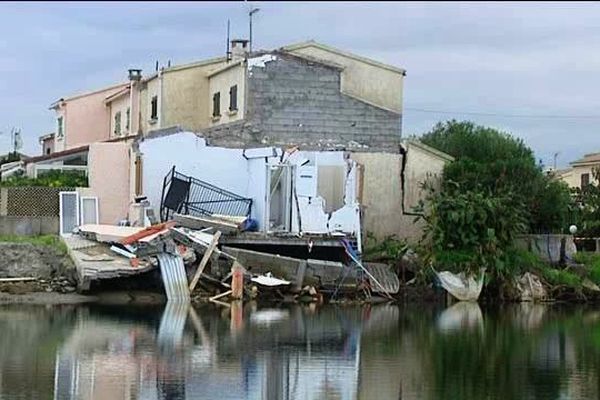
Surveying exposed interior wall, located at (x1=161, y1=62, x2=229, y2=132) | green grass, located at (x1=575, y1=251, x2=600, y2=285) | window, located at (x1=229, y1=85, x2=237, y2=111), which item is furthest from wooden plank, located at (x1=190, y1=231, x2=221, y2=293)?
green grass, located at (x1=575, y1=251, x2=600, y2=285)

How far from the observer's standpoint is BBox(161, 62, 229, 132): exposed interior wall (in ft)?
171

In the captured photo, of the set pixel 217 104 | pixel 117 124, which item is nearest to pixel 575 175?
pixel 117 124

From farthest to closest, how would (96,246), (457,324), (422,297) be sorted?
(422,297) < (96,246) < (457,324)

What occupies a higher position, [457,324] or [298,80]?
[298,80]

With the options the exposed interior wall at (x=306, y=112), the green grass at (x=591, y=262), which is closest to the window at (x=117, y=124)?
the exposed interior wall at (x=306, y=112)

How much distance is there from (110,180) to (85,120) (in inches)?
769

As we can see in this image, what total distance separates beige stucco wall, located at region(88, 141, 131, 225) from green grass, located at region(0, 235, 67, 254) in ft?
13.1

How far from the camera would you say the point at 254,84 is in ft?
154

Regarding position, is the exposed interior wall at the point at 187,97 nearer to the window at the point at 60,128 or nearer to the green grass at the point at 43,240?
the green grass at the point at 43,240

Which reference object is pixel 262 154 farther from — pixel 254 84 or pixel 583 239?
pixel 583 239

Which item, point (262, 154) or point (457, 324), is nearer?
point (457, 324)

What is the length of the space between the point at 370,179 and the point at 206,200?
21.8 feet

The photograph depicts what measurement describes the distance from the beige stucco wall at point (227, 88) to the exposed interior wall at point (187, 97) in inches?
14.6

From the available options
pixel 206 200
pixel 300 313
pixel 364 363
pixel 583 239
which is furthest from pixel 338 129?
pixel 364 363
